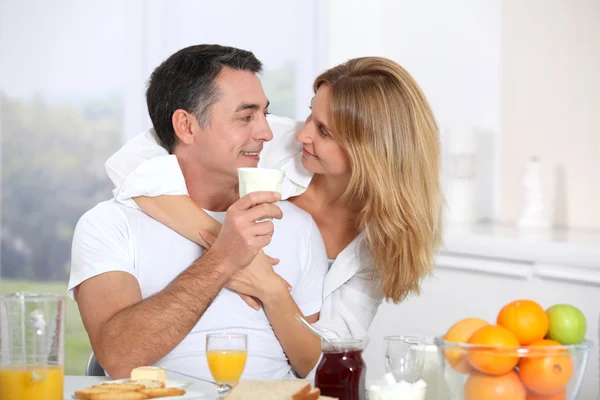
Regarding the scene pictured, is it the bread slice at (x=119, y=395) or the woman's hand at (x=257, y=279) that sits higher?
the woman's hand at (x=257, y=279)

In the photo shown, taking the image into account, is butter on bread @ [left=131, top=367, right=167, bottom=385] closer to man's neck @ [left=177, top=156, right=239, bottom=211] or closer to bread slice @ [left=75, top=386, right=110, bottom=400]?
bread slice @ [left=75, top=386, right=110, bottom=400]

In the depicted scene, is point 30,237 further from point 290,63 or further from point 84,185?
point 290,63

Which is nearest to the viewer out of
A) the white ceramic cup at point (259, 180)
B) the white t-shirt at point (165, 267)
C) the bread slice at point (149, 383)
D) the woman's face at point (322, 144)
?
the bread slice at point (149, 383)

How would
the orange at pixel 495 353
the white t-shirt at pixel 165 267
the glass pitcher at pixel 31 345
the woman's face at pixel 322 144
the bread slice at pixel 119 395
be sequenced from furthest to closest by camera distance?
1. the woman's face at pixel 322 144
2. the white t-shirt at pixel 165 267
3. the bread slice at pixel 119 395
4. the glass pitcher at pixel 31 345
5. the orange at pixel 495 353

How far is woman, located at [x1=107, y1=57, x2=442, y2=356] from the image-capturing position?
2332 mm

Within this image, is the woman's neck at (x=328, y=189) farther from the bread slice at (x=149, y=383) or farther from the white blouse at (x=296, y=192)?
the bread slice at (x=149, y=383)

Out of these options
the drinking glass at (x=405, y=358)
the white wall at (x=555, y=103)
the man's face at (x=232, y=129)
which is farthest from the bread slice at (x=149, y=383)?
the white wall at (x=555, y=103)

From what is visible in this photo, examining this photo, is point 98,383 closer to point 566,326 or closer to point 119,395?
point 119,395

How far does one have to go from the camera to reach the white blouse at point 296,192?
7.61 ft

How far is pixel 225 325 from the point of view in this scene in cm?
233

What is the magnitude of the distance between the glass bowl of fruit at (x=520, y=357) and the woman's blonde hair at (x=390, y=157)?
3.24 feet

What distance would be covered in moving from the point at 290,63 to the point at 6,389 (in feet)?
11.4

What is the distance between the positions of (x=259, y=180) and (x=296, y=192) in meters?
0.63

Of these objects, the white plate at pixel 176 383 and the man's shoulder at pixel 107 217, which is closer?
the white plate at pixel 176 383
